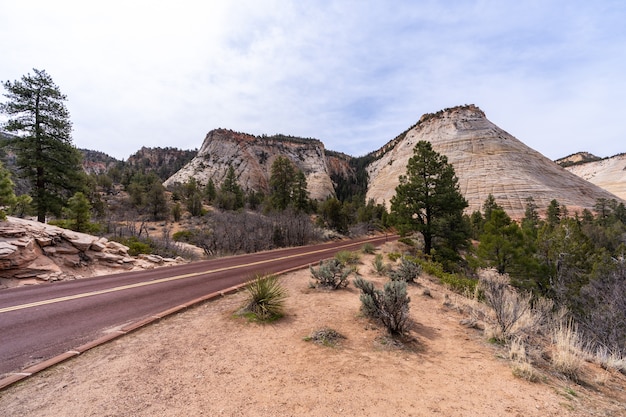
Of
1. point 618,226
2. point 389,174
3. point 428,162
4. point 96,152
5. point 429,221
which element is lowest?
point 618,226

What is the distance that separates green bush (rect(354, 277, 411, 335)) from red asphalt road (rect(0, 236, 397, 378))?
449cm

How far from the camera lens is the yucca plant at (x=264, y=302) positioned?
230 inches

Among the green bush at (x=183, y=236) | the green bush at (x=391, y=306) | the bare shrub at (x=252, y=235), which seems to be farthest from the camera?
the green bush at (x=183, y=236)

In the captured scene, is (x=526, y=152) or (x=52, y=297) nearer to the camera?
(x=52, y=297)

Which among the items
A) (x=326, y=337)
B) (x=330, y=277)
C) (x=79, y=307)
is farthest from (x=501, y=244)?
(x=79, y=307)

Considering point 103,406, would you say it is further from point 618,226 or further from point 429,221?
point 618,226

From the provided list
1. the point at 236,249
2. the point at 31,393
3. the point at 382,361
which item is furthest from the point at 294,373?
the point at 236,249

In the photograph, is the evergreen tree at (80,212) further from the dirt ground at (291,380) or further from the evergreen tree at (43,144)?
the dirt ground at (291,380)

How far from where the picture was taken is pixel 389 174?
7538cm

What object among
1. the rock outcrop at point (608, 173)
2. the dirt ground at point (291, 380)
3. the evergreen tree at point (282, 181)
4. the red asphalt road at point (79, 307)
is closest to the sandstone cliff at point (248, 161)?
the evergreen tree at point (282, 181)

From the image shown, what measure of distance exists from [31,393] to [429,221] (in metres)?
21.8

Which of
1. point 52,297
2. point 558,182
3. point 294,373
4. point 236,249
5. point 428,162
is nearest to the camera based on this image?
point 294,373

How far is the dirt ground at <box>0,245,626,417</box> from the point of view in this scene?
307 cm

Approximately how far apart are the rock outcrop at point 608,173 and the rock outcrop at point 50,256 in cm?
11885
